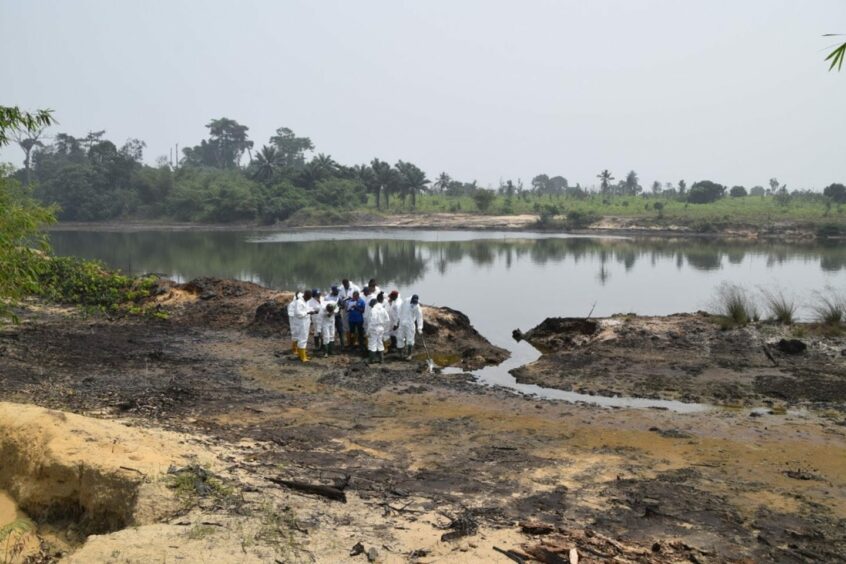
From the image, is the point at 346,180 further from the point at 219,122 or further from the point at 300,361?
the point at 300,361

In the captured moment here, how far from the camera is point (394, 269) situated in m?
34.5

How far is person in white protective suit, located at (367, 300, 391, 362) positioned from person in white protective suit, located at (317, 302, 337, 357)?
99 centimetres

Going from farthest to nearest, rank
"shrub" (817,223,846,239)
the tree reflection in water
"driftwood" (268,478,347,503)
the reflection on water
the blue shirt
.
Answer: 1. "shrub" (817,223,846,239)
2. the tree reflection in water
3. the reflection on water
4. the blue shirt
5. "driftwood" (268,478,347,503)

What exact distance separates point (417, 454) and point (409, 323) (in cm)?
643

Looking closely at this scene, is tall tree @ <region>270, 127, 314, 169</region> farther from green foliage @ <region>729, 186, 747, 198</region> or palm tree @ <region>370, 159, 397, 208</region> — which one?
green foliage @ <region>729, 186, 747, 198</region>

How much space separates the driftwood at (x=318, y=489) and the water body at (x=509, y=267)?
7.51 meters

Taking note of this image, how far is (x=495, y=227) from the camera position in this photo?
2771 inches

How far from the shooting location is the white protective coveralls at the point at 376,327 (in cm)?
1432

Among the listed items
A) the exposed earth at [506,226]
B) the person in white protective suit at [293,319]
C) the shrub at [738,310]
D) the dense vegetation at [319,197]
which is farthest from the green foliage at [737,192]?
the person in white protective suit at [293,319]

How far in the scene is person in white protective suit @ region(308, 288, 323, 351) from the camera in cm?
1506

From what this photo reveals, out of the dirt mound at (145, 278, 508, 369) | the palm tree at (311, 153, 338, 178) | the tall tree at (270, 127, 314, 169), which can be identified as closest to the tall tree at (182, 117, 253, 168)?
the tall tree at (270, 127, 314, 169)

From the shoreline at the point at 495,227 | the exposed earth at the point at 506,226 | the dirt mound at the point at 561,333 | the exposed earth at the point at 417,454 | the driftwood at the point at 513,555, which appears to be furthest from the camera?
the exposed earth at the point at 506,226

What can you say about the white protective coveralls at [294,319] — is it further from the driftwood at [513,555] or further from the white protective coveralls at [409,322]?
the driftwood at [513,555]

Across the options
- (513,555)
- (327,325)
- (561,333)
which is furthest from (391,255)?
(513,555)
